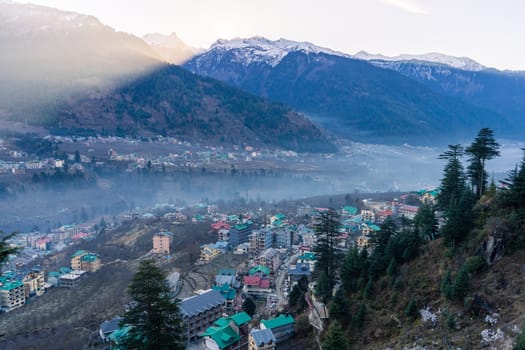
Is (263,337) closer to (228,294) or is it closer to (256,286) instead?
(228,294)

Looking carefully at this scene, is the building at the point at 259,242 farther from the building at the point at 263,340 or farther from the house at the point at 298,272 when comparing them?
the building at the point at 263,340

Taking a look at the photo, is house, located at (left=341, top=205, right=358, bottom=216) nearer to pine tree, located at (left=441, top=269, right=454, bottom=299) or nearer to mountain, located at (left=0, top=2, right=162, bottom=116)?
pine tree, located at (left=441, top=269, right=454, bottom=299)

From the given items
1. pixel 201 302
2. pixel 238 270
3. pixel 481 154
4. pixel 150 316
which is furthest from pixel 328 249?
pixel 238 270

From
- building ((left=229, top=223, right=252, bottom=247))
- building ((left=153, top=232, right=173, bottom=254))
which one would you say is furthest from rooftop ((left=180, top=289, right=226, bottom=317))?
building ((left=153, top=232, right=173, bottom=254))

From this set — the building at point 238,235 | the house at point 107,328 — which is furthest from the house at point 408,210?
the house at point 107,328

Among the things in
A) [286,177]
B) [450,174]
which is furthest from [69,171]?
[450,174]

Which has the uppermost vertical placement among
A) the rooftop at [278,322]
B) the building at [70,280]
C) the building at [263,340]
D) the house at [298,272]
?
the rooftop at [278,322]

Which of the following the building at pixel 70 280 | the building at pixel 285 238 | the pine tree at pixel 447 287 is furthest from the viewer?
the building at pixel 285 238
